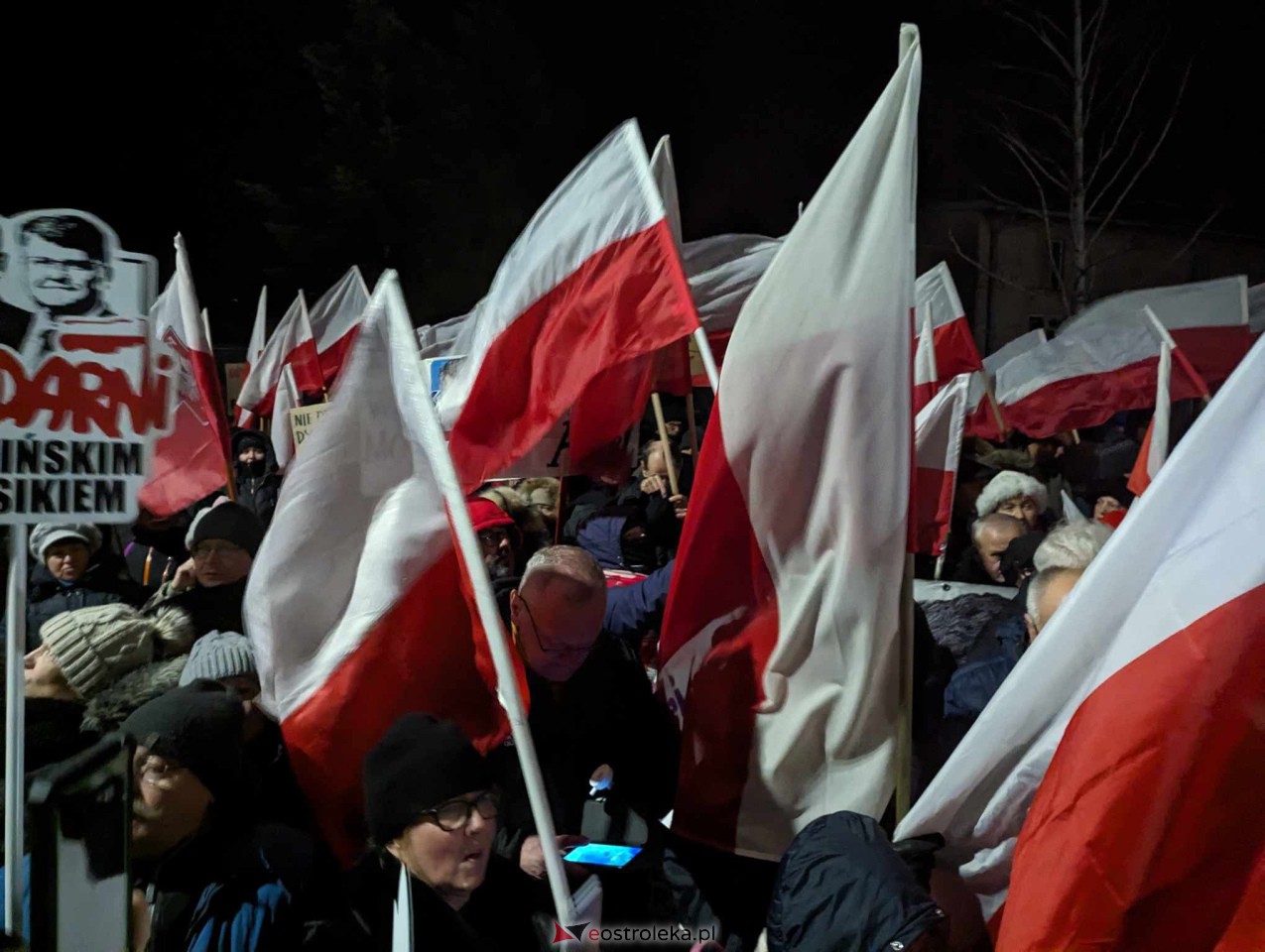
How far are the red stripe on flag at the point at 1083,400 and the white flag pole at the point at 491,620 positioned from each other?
5969mm

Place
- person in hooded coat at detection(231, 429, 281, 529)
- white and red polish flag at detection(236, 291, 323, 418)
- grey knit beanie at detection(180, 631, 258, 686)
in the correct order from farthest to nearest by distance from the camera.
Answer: white and red polish flag at detection(236, 291, 323, 418)
person in hooded coat at detection(231, 429, 281, 529)
grey knit beanie at detection(180, 631, 258, 686)

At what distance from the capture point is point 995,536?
16.6 ft

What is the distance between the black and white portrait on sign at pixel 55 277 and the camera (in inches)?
102

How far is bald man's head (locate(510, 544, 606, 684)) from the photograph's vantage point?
3.11m

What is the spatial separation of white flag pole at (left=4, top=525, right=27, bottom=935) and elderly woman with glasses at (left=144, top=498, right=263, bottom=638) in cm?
145

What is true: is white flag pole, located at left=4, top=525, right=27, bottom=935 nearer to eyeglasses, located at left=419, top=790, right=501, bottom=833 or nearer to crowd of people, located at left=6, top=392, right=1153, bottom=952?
crowd of people, located at left=6, top=392, right=1153, bottom=952

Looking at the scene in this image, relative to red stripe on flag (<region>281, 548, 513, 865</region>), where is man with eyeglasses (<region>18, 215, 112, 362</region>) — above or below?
above

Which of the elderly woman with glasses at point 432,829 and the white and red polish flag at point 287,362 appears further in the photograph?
the white and red polish flag at point 287,362

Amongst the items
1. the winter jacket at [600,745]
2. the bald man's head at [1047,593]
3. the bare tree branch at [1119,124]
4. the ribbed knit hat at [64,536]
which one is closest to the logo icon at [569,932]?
the winter jacket at [600,745]

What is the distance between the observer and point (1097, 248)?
→ 2822 cm

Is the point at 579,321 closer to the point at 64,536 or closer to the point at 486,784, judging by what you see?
the point at 486,784

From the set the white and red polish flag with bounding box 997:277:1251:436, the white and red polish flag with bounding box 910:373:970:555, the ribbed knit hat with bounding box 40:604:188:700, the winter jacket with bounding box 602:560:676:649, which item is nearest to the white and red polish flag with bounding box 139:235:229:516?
the winter jacket with bounding box 602:560:676:649

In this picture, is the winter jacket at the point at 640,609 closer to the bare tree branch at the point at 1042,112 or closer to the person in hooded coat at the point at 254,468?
the person in hooded coat at the point at 254,468

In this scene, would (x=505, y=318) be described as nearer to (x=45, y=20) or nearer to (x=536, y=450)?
(x=536, y=450)
